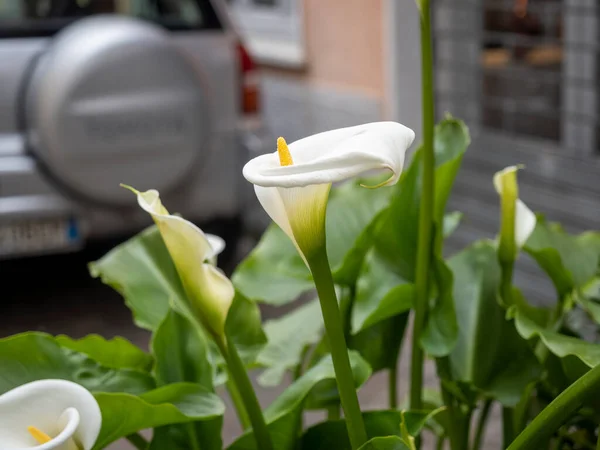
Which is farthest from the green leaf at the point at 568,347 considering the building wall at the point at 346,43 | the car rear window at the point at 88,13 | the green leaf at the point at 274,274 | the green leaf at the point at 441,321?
the building wall at the point at 346,43

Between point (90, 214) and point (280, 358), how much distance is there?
2052mm

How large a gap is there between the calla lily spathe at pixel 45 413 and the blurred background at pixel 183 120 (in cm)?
179

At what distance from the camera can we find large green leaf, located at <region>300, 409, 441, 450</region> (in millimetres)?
673

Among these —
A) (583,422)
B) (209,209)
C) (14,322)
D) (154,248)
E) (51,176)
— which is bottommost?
(14,322)

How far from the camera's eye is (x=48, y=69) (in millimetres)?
2709

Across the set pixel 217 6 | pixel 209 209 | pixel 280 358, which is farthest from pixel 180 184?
pixel 280 358

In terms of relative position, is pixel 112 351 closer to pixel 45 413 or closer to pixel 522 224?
pixel 45 413

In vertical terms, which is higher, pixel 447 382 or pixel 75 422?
pixel 75 422

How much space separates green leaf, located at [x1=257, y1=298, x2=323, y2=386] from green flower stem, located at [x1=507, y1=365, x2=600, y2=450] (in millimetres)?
366

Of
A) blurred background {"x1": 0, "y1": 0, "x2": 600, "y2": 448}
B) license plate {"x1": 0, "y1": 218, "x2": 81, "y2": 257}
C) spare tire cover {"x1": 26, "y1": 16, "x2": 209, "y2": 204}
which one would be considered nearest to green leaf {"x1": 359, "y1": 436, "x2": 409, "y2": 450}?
blurred background {"x1": 0, "y1": 0, "x2": 600, "y2": 448}

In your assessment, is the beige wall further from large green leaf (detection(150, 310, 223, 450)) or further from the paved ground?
large green leaf (detection(150, 310, 223, 450))

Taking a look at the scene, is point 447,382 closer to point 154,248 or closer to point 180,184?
point 154,248

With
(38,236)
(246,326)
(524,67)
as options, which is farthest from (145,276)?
(524,67)

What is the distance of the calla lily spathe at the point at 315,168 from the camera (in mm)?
468
